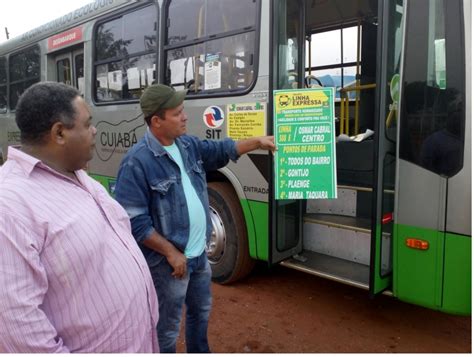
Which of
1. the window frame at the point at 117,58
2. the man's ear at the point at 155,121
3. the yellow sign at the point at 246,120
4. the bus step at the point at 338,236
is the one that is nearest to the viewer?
the man's ear at the point at 155,121

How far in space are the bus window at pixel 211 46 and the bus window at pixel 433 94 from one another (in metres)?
1.35

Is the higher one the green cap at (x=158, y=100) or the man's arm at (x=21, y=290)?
the green cap at (x=158, y=100)

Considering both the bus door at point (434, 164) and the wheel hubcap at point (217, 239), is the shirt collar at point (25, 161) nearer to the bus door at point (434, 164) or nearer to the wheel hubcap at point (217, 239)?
the bus door at point (434, 164)

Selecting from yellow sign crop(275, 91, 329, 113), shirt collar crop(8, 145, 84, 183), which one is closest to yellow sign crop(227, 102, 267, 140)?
yellow sign crop(275, 91, 329, 113)

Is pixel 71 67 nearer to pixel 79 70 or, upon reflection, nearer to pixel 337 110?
pixel 79 70

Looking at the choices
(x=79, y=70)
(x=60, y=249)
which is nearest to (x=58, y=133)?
(x=60, y=249)

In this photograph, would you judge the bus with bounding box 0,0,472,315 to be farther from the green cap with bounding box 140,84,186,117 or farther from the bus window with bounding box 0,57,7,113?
the bus window with bounding box 0,57,7,113

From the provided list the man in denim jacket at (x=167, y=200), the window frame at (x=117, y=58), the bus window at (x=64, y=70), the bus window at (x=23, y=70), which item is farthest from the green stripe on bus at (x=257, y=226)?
the bus window at (x=23, y=70)

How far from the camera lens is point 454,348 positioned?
2.99 m

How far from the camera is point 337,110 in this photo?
549 centimetres

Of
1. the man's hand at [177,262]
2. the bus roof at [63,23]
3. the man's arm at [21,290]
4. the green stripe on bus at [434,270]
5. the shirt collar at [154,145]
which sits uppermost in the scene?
the bus roof at [63,23]

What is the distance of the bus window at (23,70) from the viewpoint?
6.65 m

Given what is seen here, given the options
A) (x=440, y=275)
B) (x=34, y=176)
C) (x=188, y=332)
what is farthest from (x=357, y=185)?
(x=34, y=176)

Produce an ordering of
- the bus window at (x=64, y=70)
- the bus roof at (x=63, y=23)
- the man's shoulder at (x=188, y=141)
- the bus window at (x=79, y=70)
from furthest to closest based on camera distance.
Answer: the bus window at (x=64, y=70) < the bus window at (x=79, y=70) < the bus roof at (x=63, y=23) < the man's shoulder at (x=188, y=141)
